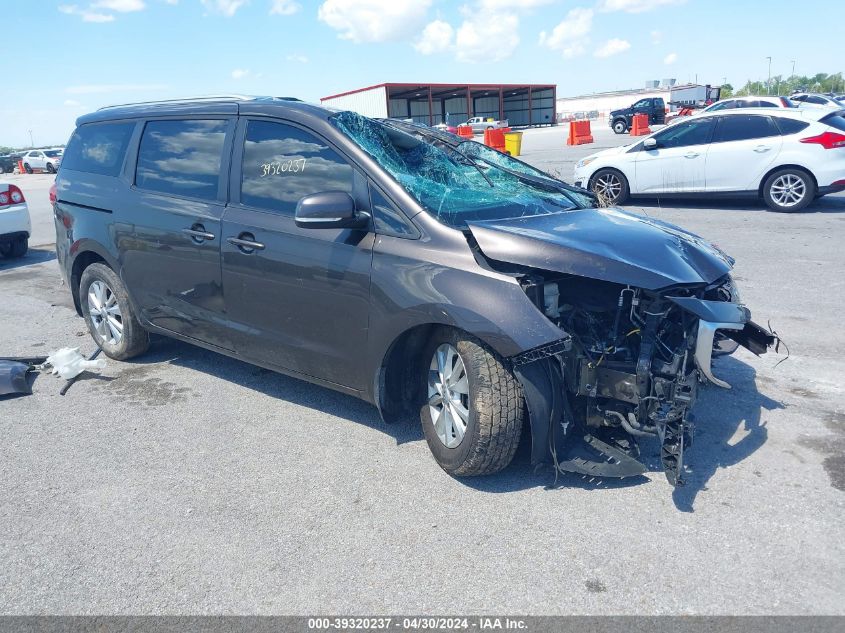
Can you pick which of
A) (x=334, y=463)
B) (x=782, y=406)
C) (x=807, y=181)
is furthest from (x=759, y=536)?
(x=807, y=181)

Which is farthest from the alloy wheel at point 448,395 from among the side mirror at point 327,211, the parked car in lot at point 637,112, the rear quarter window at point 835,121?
the parked car in lot at point 637,112

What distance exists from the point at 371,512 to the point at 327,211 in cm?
153

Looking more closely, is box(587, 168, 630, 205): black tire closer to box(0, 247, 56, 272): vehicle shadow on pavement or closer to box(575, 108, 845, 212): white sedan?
box(575, 108, 845, 212): white sedan

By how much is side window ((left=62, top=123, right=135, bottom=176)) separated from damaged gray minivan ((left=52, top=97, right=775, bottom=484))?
23 centimetres

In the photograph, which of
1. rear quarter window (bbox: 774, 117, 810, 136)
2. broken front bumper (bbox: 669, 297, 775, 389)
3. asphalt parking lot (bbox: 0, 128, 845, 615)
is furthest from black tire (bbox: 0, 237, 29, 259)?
rear quarter window (bbox: 774, 117, 810, 136)

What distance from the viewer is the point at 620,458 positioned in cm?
349

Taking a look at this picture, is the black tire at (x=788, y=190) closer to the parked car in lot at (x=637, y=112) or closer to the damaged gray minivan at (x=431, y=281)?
the damaged gray minivan at (x=431, y=281)

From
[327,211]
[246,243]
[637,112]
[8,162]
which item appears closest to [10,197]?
[246,243]

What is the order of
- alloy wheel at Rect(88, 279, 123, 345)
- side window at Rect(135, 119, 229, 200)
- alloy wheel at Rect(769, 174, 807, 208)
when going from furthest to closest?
alloy wheel at Rect(769, 174, 807, 208) < alloy wheel at Rect(88, 279, 123, 345) < side window at Rect(135, 119, 229, 200)

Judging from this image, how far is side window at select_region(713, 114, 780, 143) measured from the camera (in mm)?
11266

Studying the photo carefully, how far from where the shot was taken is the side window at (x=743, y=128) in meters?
11.3

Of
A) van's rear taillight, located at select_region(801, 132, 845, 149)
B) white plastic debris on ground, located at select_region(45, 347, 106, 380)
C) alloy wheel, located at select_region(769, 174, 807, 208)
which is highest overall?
van's rear taillight, located at select_region(801, 132, 845, 149)

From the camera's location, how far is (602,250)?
3.46 meters

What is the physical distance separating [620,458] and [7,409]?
4056 mm
